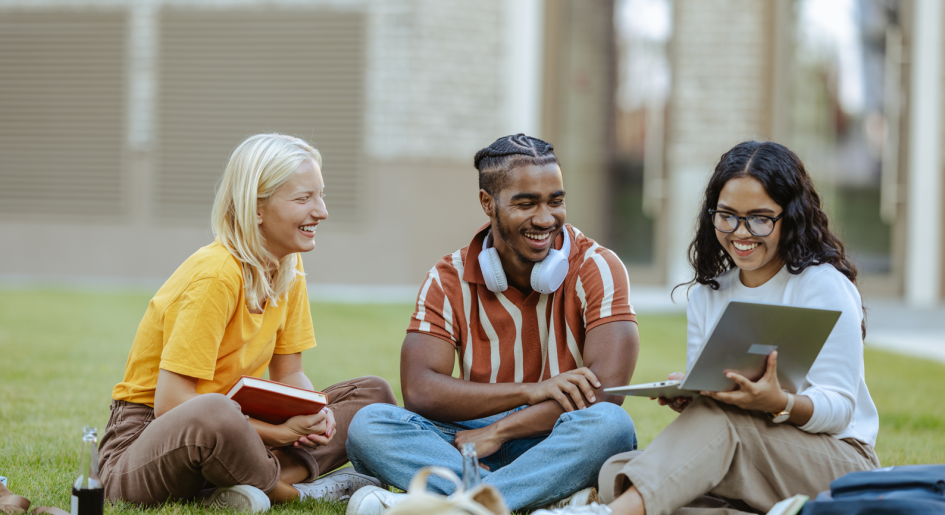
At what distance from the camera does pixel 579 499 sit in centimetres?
289

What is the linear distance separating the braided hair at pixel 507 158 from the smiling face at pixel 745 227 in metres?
0.63

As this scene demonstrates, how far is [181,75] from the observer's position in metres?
13.1

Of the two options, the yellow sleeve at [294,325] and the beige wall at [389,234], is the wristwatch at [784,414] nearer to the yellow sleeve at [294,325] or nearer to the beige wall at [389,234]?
the yellow sleeve at [294,325]

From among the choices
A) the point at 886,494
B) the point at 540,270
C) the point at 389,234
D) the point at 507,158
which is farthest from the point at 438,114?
the point at 886,494

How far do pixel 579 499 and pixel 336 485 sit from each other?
905 millimetres

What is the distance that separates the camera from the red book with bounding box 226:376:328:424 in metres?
2.79

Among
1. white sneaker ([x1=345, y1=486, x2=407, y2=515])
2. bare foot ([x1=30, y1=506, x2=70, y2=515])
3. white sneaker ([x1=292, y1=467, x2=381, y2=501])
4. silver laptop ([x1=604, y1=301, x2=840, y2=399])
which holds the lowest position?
white sneaker ([x1=292, y1=467, x2=381, y2=501])

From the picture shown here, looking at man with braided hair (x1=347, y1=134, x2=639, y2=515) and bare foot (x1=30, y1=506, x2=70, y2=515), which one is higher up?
man with braided hair (x1=347, y1=134, x2=639, y2=515)

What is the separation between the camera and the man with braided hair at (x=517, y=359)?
2.94 metres

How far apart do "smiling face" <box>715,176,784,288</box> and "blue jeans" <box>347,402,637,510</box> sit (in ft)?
2.09

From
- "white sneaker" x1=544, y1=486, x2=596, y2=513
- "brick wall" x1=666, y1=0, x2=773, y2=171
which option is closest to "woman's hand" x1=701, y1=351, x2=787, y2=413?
"white sneaker" x1=544, y1=486, x2=596, y2=513

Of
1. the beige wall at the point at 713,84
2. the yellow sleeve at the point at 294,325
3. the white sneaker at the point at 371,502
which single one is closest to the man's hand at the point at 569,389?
the white sneaker at the point at 371,502

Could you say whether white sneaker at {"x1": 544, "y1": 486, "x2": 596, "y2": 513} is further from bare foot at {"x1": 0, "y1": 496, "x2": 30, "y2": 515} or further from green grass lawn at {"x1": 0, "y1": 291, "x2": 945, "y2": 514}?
bare foot at {"x1": 0, "y1": 496, "x2": 30, "y2": 515}

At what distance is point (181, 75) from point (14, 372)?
8.13 metres
